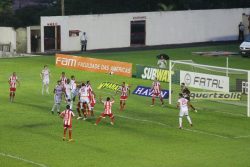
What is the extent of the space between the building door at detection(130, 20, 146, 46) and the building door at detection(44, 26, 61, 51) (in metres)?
9.27

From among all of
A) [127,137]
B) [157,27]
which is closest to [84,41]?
[157,27]

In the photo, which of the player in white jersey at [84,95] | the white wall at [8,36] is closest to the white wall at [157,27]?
the white wall at [8,36]

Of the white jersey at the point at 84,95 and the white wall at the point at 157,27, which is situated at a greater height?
the white wall at the point at 157,27

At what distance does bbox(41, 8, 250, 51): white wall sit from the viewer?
80000mm

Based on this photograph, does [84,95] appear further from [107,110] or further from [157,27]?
[157,27]

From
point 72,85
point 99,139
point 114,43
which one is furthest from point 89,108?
point 114,43

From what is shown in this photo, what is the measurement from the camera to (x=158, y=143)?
117 ft

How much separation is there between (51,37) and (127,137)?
4389 cm

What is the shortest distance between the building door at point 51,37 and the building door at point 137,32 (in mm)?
9266

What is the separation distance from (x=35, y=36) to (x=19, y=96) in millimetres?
28804

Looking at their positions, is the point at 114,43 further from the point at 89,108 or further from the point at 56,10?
the point at 89,108

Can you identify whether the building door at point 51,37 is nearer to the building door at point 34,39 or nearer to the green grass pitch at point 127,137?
the building door at point 34,39

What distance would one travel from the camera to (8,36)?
79.7 meters

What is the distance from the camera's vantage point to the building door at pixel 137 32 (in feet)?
277
